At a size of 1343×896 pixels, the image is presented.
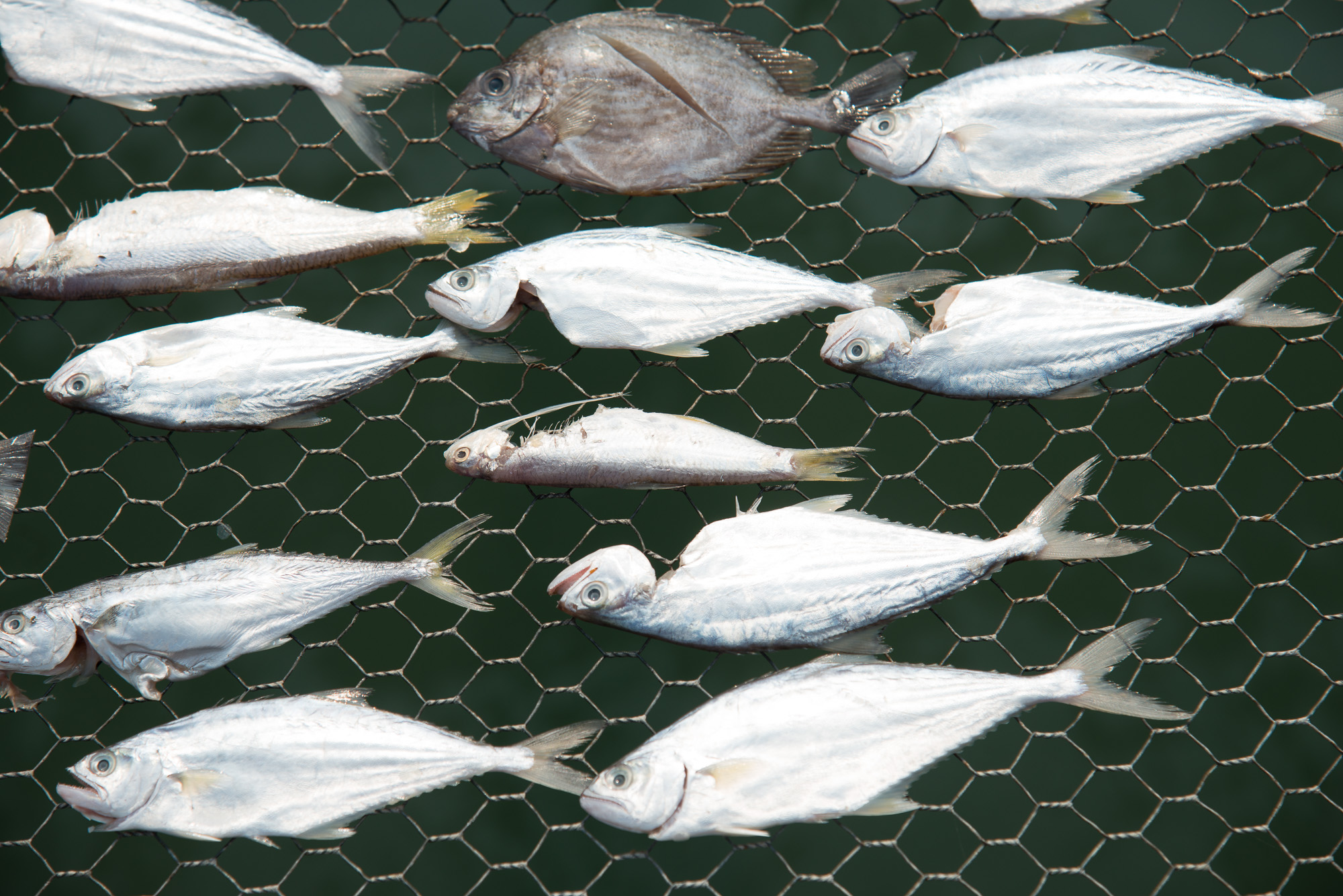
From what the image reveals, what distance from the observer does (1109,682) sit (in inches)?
76.7

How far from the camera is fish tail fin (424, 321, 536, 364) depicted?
6.72ft

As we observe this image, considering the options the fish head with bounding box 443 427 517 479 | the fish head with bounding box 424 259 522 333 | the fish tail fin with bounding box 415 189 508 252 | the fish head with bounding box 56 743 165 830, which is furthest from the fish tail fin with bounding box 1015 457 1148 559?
the fish head with bounding box 56 743 165 830

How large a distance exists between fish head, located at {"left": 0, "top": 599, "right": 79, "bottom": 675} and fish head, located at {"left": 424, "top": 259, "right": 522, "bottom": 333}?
123 centimetres

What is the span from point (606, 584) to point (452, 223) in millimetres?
1041

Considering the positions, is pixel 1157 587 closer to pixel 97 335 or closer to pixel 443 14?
pixel 443 14

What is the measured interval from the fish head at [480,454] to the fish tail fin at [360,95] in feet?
2.71

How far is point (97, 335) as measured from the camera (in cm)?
243

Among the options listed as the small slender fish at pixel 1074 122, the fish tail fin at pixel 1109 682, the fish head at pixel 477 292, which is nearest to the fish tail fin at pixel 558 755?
the fish head at pixel 477 292

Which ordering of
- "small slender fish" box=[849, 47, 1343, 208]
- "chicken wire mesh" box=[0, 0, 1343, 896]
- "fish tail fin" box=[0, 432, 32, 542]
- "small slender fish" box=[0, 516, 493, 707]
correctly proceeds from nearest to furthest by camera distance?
"small slender fish" box=[0, 516, 493, 707] < "small slender fish" box=[849, 47, 1343, 208] < "fish tail fin" box=[0, 432, 32, 542] < "chicken wire mesh" box=[0, 0, 1343, 896]

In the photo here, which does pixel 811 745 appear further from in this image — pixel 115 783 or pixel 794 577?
pixel 115 783

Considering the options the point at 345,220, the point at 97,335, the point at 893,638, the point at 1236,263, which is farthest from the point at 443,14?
the point at 1236,263

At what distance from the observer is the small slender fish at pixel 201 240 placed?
206 cm

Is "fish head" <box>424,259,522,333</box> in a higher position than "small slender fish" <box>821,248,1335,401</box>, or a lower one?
higher

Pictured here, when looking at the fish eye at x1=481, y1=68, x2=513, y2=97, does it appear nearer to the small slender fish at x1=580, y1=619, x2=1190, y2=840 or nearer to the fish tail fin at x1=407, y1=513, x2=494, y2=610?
the fish tail fin at x1=407, y1=513, x2=494, y2=610
